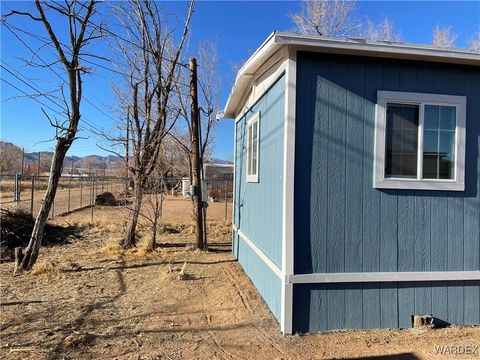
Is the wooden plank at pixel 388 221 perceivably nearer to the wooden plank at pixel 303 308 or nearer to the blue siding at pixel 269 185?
the wooden plank at pixel 303 308

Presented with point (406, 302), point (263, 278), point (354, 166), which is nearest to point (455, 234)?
point (406, 302)

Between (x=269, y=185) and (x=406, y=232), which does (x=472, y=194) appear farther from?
(x=269, y=185)

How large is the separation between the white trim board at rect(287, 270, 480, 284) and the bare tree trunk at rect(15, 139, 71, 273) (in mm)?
4991

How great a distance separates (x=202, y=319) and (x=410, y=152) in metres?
3.24

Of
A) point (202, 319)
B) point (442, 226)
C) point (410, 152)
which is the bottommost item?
point (202, 319)

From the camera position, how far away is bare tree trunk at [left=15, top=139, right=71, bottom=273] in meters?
7.16

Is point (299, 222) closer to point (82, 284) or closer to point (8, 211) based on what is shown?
point (82, 284)

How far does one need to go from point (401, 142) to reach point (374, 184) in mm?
626

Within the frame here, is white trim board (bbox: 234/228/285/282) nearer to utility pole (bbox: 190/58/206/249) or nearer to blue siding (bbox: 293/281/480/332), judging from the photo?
blue siding (bbox: 293/281/480/332)

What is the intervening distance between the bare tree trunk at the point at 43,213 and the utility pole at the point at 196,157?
10.4 ft

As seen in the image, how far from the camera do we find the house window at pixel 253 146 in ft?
21.6

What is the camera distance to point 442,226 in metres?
4.84

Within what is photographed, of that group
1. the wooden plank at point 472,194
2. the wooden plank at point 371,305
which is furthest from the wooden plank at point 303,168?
the wooden plank at point 472,194

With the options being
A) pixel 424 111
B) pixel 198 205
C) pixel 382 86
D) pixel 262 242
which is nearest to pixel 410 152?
pixel 424 111
